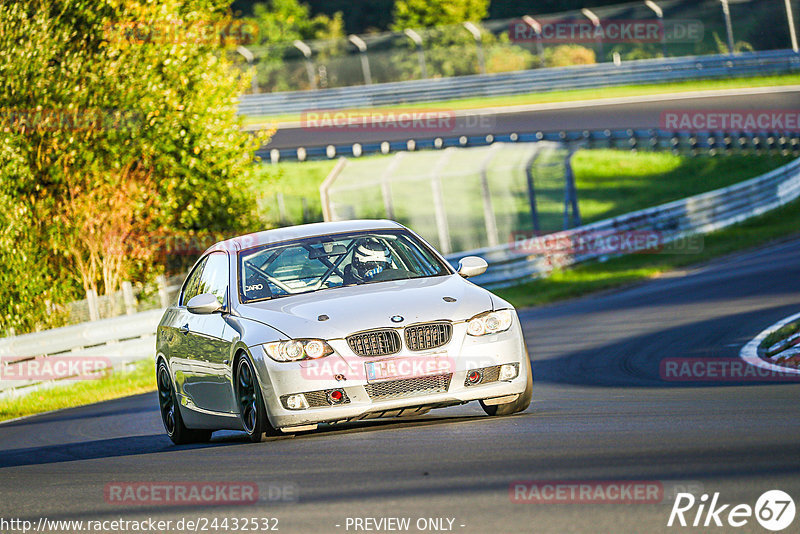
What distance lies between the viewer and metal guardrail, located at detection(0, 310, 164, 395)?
56.5 ft

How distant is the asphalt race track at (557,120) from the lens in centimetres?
3956

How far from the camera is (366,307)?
27.5ft

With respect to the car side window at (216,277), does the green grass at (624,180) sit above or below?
below

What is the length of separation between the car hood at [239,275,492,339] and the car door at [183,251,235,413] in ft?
1.15

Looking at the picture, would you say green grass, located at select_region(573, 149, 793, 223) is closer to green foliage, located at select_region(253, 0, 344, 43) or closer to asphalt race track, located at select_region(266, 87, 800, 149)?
asphalt race track, located at select_region(266, 87, 800, 149)

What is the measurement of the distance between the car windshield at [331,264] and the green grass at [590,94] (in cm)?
3367

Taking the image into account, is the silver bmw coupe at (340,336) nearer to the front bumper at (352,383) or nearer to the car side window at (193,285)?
the front bumper at (352,383)

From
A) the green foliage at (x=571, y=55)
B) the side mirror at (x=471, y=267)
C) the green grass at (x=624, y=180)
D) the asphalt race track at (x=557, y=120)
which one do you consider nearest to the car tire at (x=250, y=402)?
the side mirror at (x=471, y=267)

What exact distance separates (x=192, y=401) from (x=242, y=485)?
288 centimetres

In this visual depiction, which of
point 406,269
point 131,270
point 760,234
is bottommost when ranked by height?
point 760,234

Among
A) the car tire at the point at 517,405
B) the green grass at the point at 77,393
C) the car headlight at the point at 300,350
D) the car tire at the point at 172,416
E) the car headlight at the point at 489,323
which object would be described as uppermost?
the car headlight at the point at 300,350

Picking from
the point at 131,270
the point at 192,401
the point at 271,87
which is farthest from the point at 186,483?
the point at 271,87

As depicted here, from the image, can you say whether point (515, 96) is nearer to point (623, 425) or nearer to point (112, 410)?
point (112, 410)

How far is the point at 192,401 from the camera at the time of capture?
973 cm
